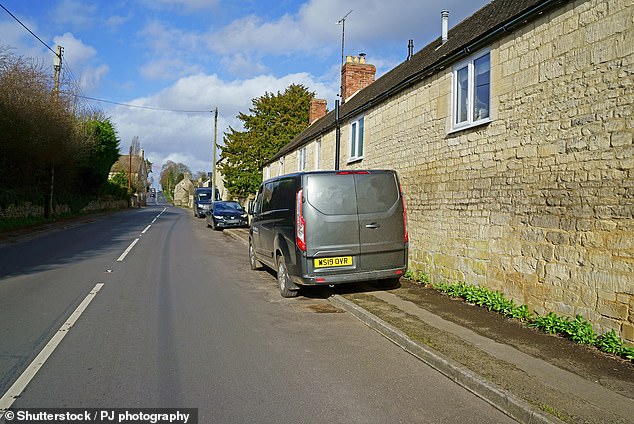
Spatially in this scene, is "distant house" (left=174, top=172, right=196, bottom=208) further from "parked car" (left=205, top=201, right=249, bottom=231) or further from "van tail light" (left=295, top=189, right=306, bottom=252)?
"van tail light" (left=295, top=189, right=306, bottom=252)

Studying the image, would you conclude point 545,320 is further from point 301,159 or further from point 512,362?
point 301,159

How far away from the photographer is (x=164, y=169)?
130 m

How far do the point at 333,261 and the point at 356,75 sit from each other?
1433cm

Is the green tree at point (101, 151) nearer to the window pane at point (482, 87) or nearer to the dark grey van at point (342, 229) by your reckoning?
the dark grey van at point (342, 229)

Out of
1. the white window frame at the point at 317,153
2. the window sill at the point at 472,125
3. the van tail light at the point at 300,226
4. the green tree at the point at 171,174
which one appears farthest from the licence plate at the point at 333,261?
the green tree at the point at 171,174

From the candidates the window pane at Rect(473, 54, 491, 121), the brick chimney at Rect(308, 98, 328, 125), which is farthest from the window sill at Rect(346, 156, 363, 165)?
the brick chimney at Rect(308, 98, 328, 125)

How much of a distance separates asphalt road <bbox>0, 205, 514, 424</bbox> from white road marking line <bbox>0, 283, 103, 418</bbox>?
0.05m

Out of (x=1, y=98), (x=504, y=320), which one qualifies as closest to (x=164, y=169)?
(x=1, y=98)

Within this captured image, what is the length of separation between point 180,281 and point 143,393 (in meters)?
5.56

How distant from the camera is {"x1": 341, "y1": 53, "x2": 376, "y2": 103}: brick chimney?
65.7ft

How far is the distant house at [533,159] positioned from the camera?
5148mm

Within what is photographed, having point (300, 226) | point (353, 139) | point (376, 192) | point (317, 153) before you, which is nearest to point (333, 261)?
point (300, 226)

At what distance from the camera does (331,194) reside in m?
7.70

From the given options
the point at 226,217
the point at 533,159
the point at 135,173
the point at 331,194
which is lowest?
the point at 226,217
